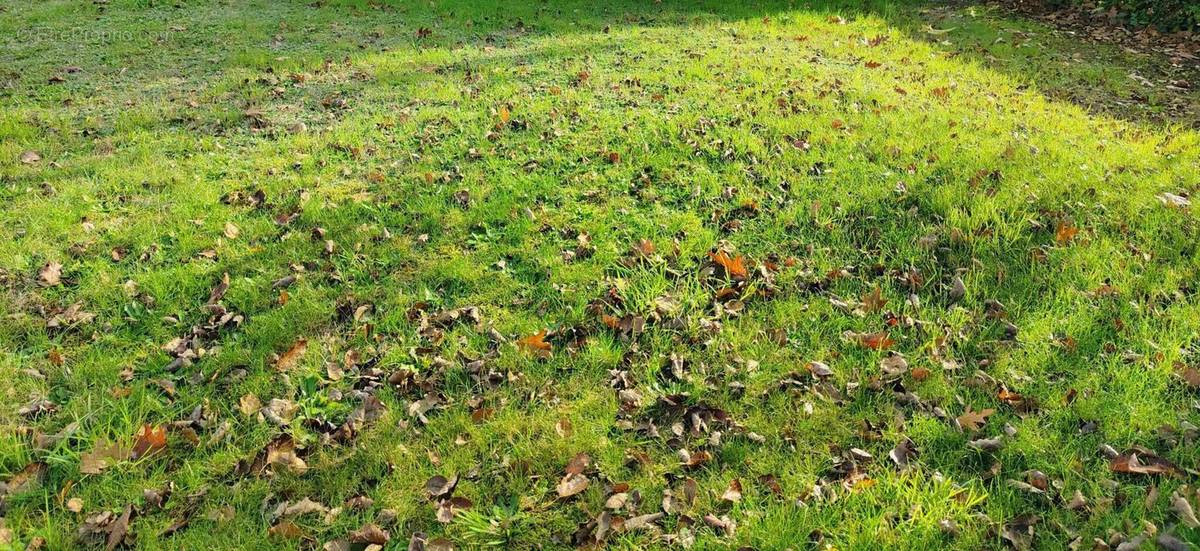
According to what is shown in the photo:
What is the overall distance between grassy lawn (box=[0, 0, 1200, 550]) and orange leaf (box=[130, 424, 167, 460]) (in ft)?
0.05

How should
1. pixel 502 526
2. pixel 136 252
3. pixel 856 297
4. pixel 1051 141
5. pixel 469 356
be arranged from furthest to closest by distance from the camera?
pixel 1051 141, pixel 136 252, pixel 856 297, pixel 469 356, pixel 502 526

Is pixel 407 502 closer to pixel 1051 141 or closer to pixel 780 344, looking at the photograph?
pixel 780 344

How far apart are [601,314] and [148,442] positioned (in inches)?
87.9

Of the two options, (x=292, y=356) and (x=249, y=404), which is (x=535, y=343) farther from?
(x=249, y=404)

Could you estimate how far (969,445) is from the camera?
2998 millimetres

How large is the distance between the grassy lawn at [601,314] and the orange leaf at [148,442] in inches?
0.6

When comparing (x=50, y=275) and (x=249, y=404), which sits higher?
(x=50, y=275)

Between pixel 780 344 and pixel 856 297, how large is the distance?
0.65 m

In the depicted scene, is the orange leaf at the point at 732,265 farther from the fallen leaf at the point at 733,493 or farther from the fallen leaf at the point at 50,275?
the fallen leaf at the point at 50,275

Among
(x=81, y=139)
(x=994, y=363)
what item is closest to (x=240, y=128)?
(x=81, y=139)

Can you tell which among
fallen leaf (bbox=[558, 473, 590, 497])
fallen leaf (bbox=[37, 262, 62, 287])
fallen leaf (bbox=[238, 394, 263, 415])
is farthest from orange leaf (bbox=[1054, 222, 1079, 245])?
fallen leaf (bbox=[37, 262, 62, 287])

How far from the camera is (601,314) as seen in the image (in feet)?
12.9

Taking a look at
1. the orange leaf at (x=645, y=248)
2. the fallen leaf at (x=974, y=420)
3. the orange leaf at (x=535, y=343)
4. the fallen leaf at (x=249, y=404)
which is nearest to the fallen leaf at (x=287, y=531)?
the fallen leaf at (x=249, y=404)

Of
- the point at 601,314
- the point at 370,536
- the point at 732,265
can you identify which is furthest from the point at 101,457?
the point at 732,265
